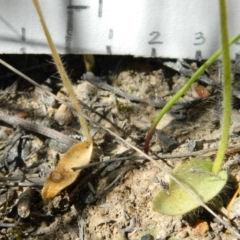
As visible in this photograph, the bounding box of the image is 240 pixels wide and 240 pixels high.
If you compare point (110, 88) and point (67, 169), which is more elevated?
point (110, 88)

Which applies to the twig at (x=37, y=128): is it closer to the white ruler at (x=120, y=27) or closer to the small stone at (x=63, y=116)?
the small stone at (x=63, y=116)

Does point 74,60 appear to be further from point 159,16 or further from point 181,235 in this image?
point 181,235

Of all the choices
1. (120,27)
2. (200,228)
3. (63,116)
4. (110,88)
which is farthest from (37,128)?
(200,228)

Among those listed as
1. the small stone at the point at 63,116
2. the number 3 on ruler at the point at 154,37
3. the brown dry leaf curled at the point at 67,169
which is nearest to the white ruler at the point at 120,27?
the number 3 on ruler at the point at 154,37

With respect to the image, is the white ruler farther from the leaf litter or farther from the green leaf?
the green leaf

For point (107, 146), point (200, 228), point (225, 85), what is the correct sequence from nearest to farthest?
point (225, 85) < point (200, 228) < point (107, 146)

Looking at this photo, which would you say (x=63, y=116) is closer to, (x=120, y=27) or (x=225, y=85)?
(x=120, y=27)

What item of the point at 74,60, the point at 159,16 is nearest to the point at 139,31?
the point at 159,16
